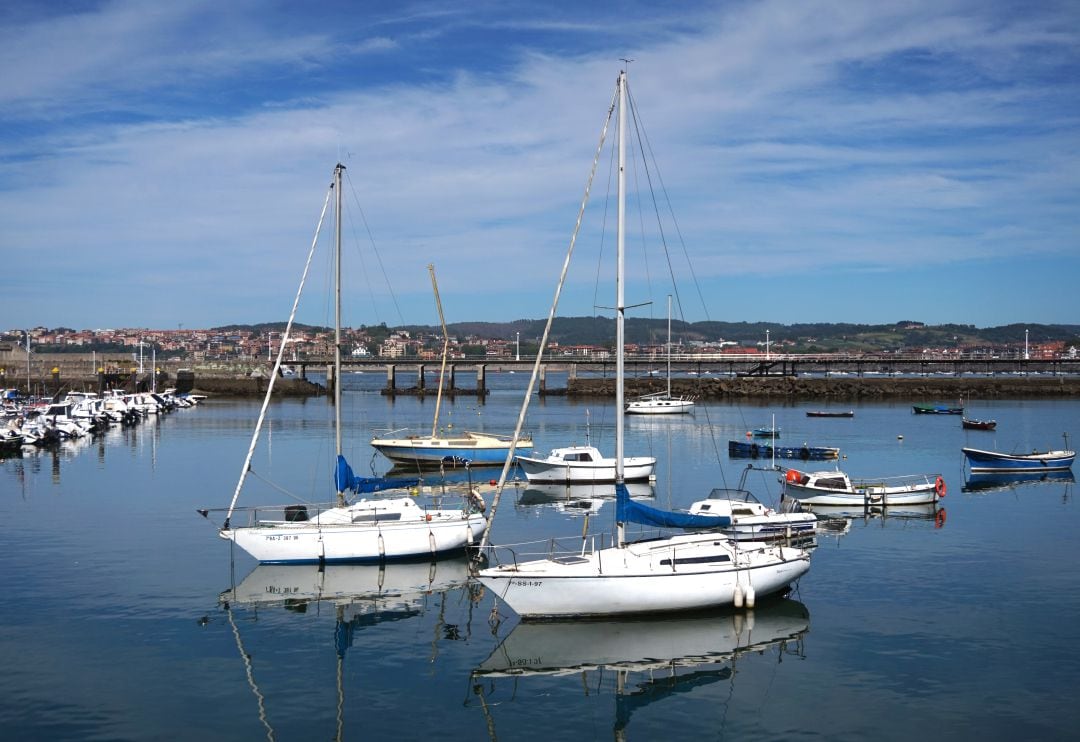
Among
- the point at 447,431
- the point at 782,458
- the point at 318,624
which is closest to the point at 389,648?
the point at 318,624

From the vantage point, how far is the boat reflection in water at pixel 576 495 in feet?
143

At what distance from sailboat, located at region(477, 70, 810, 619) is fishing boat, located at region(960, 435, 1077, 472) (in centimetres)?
3330

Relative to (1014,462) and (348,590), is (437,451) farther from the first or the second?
(1014,462)

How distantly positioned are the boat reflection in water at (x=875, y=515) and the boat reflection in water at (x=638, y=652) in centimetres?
1336

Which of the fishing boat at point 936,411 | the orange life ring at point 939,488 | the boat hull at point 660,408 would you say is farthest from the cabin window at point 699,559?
the fishing boat at point 936,411

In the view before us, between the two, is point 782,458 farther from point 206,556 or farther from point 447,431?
point 206,556

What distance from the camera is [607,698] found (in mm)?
20250

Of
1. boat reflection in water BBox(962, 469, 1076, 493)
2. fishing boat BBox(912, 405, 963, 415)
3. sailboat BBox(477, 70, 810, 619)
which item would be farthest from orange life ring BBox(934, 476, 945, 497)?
fishing boat BBox(912, 405, 963, 415)

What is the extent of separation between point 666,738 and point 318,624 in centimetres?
1010

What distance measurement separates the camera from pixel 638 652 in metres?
22.7

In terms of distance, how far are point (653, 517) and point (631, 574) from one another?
379 cm

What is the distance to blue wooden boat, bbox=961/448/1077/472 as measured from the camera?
181ft

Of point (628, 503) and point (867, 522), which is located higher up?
point (628, 503)

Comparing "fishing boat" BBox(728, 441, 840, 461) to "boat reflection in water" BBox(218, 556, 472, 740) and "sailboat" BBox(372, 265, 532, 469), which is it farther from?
"boat reflection in water" BBox(218, 556, 472, 740)
